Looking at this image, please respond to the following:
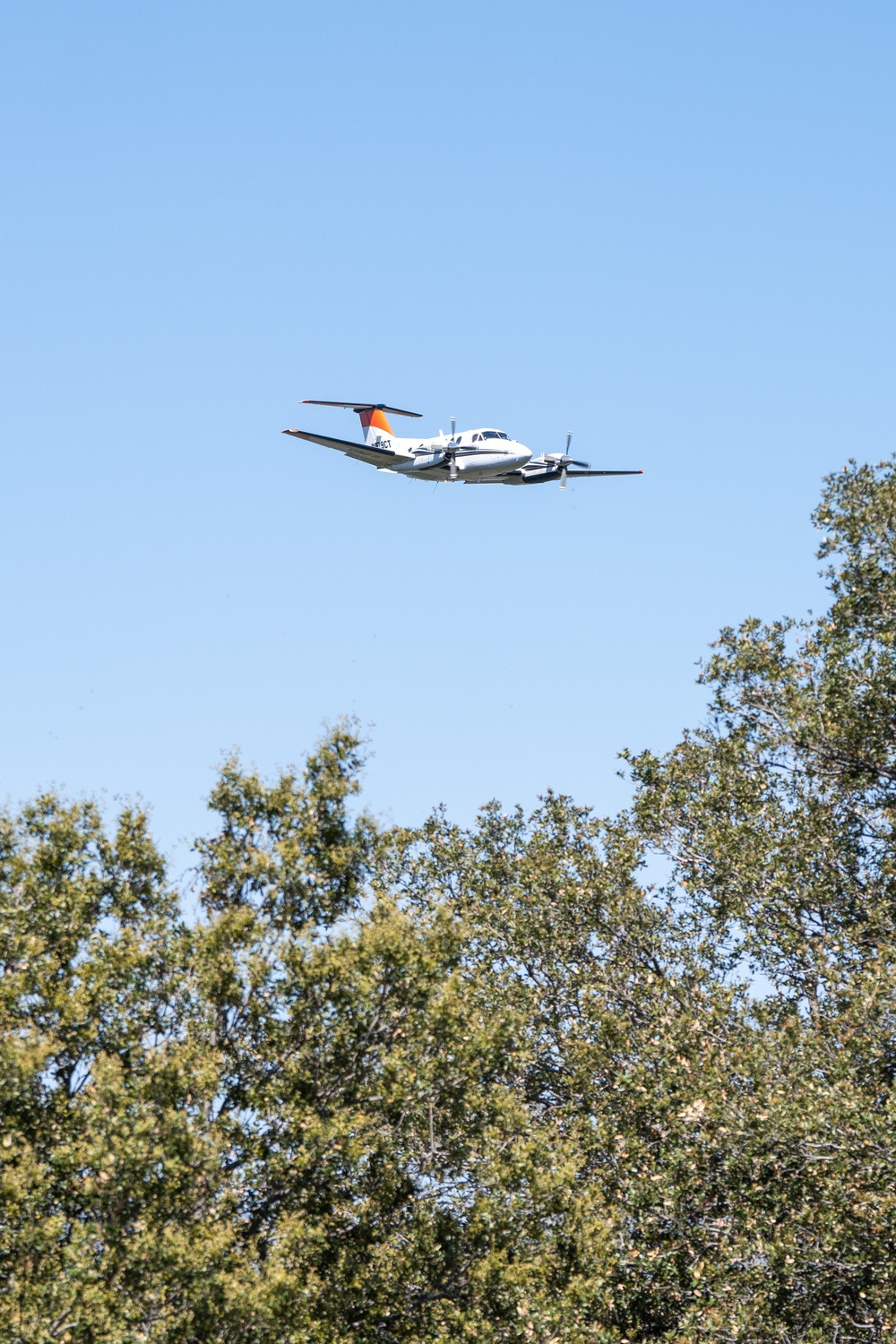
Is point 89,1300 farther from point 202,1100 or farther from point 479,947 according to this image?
point 479,947

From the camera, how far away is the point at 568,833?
38.5 metres

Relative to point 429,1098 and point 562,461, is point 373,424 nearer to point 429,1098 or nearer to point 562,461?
point 562,461

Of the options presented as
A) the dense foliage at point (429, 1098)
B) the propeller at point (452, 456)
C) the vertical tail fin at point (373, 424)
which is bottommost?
the dense foliage at point (429, 1098)

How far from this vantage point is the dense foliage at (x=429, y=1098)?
21.0 meters

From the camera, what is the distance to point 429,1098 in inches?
953

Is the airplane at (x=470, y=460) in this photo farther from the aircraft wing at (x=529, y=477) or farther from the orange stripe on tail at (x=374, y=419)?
the orange stripe on tail at (x=374, y=419)

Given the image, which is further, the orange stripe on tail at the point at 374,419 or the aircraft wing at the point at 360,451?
the orange stripe on tail at the point at 374,419

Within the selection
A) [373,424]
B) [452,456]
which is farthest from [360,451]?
[373,424]

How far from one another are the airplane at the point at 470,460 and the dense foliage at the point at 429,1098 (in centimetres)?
2251

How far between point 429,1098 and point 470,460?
34037mm

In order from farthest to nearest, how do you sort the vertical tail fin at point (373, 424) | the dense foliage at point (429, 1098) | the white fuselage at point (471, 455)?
the vertical tail fin at point (373, 424) → the white fuselage at point (471, 455) → the dense foliage at point (429, 1098)

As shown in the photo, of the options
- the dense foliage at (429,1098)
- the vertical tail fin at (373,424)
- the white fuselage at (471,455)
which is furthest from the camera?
the vertical tail fin at (373,424)

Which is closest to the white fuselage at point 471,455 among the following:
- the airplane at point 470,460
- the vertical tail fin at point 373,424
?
the airplane at point 470,460

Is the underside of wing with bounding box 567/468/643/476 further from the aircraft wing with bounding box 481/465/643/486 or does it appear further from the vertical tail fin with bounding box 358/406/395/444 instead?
the vertical tail fin with bounding box 358/406/395/444
